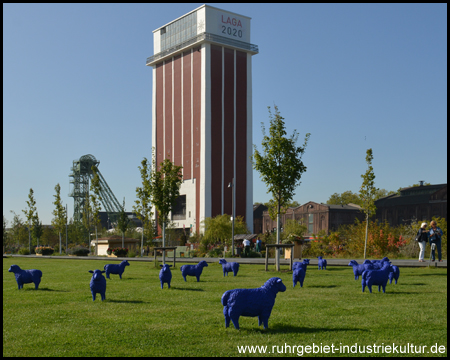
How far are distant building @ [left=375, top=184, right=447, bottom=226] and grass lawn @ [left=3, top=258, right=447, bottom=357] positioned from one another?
71709 millimetres

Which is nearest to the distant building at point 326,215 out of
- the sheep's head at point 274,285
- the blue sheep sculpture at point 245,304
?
the sheep's head at point 274,285

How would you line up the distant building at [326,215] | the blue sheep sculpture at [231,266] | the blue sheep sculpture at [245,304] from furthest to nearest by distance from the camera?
the distant building at [326,215], the blue sheep sculpture at [231,266], the blue sheep sculpture at [245,304]

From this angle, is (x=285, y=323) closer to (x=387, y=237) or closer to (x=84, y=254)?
(x=387, y=237)

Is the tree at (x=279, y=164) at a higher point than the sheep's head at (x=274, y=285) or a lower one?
higher

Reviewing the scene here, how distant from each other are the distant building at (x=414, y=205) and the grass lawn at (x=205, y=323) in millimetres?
71709

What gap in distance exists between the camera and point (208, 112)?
262ft

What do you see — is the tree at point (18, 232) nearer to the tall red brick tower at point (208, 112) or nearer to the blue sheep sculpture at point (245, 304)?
the tall red brick tower at point (208, 112)

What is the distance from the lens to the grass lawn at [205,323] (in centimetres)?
666

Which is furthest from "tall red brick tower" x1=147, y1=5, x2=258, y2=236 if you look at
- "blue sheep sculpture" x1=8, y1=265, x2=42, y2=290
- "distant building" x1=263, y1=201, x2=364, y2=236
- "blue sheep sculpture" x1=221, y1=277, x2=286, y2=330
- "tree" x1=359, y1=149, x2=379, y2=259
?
"blue sheep sculpture" x1=221, y1=277, x2=286, y2=330

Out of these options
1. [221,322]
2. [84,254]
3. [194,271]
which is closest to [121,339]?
[221,322]

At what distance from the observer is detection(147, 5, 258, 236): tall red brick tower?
8025 cm

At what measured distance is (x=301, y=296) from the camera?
1188 centimetres

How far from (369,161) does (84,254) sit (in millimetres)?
34859

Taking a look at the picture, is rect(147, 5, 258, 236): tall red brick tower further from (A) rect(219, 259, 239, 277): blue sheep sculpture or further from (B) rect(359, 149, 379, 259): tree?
(A) rect(219, 259, 239, 277): blue sheep sculpture
